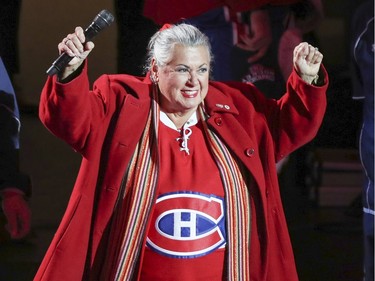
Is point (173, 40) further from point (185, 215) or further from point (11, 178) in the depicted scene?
point (11, 178)

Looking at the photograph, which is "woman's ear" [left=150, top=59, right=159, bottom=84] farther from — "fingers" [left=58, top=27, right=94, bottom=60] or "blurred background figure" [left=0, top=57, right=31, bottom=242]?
"blurred background figure" [left=0, top=57, right=31, bottom=242]

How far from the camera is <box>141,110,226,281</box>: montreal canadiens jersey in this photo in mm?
2508

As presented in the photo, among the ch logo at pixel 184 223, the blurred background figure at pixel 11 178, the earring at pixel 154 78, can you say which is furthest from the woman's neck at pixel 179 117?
the blurred background figure at pixel 11 178

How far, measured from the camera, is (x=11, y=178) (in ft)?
9.52

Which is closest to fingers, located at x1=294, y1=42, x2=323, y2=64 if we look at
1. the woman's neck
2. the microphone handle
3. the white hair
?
the white hair

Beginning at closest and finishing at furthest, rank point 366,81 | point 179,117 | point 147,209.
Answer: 1. point 147,209
2. point 179,117
3. point 366,81

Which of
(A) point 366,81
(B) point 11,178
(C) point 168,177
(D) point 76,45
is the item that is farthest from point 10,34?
(A) point 366,81

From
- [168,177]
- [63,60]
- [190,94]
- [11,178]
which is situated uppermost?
[63,60]

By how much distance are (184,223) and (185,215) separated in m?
0.03

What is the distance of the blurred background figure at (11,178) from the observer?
114 inches

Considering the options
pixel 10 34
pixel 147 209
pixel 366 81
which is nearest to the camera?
pixel 147 209

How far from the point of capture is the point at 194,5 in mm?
2938

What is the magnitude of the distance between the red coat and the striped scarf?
0.03 meters

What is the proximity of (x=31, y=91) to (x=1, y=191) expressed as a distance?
412mm
